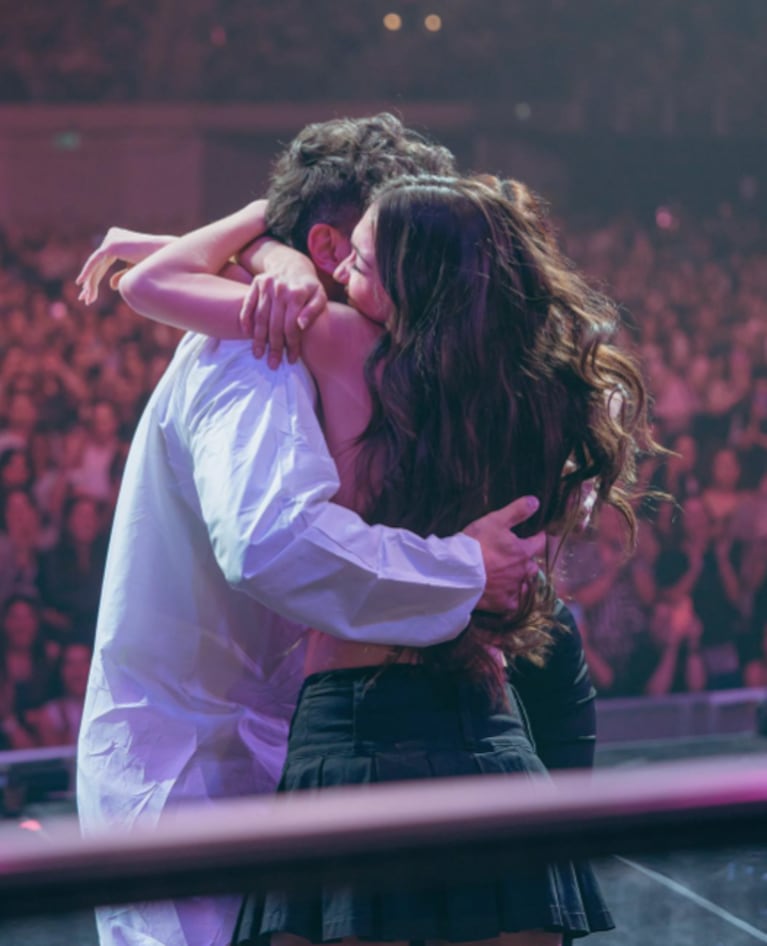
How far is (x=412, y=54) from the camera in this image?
9734 mm

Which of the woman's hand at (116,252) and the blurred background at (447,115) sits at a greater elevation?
the woman's hand at (116,252)

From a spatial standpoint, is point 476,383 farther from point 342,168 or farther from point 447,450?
point 342,168

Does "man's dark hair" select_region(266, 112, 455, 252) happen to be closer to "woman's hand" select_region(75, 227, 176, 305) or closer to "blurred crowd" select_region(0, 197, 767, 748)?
"woman's hand" select_region(75, 227, 176, 305)

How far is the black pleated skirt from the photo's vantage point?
0.93 meters

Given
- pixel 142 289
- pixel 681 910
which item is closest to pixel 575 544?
pixel 681 910

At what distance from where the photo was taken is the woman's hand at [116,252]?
48.6 inches

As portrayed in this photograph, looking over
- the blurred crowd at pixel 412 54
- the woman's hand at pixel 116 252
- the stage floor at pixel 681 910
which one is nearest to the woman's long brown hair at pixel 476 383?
the woman's hand at pixel 116 252

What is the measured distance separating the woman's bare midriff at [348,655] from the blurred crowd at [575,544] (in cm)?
125

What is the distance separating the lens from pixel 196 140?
935 cm

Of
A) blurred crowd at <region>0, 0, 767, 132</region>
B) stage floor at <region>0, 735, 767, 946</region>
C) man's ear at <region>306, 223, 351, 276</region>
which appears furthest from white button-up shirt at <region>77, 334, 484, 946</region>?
blurred crowd at <region>0, 0, 767, 132</region>

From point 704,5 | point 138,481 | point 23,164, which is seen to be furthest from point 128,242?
point 704,5

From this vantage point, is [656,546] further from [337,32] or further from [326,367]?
[337,32]

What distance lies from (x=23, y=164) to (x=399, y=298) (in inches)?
341

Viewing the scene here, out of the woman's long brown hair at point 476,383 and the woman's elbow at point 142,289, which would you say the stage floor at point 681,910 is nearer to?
the woman's long brown hair at point 476,383
